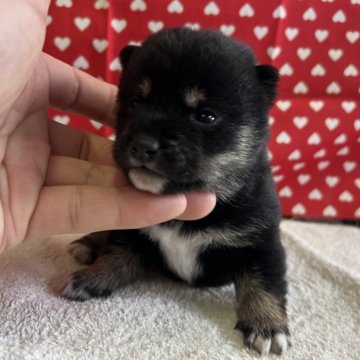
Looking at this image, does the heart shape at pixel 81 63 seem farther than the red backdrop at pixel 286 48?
Yes

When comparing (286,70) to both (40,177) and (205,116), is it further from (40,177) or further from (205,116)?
(40,177)

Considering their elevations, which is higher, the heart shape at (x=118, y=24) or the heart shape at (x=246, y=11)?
the heart shape at (x=246, y=11)

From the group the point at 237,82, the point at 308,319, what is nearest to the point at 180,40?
the point at 237,82

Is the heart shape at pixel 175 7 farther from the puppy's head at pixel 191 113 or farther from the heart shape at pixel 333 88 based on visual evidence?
the puppy's head at pixel 191 113

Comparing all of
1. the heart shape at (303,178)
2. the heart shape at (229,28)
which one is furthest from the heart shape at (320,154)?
the heart shape at (229,28)

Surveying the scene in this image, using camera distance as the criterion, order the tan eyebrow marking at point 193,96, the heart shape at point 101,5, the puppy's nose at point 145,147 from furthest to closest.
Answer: the heart shape at point 101,5, the tan eyebrow marking at point 193,96, the puppy's nose at point 145,147

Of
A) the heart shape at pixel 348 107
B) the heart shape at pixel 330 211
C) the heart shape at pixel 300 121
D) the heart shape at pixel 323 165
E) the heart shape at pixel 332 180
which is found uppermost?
the heart shape at pixel 348 107

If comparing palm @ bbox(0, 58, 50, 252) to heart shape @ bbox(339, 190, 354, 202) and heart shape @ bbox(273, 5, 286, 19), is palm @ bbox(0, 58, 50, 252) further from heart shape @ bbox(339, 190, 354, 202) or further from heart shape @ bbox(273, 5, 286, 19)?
heart shape @ bbox(339, 190, 354, 202)

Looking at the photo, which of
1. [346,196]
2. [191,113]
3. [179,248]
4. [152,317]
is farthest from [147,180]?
[346,196]
